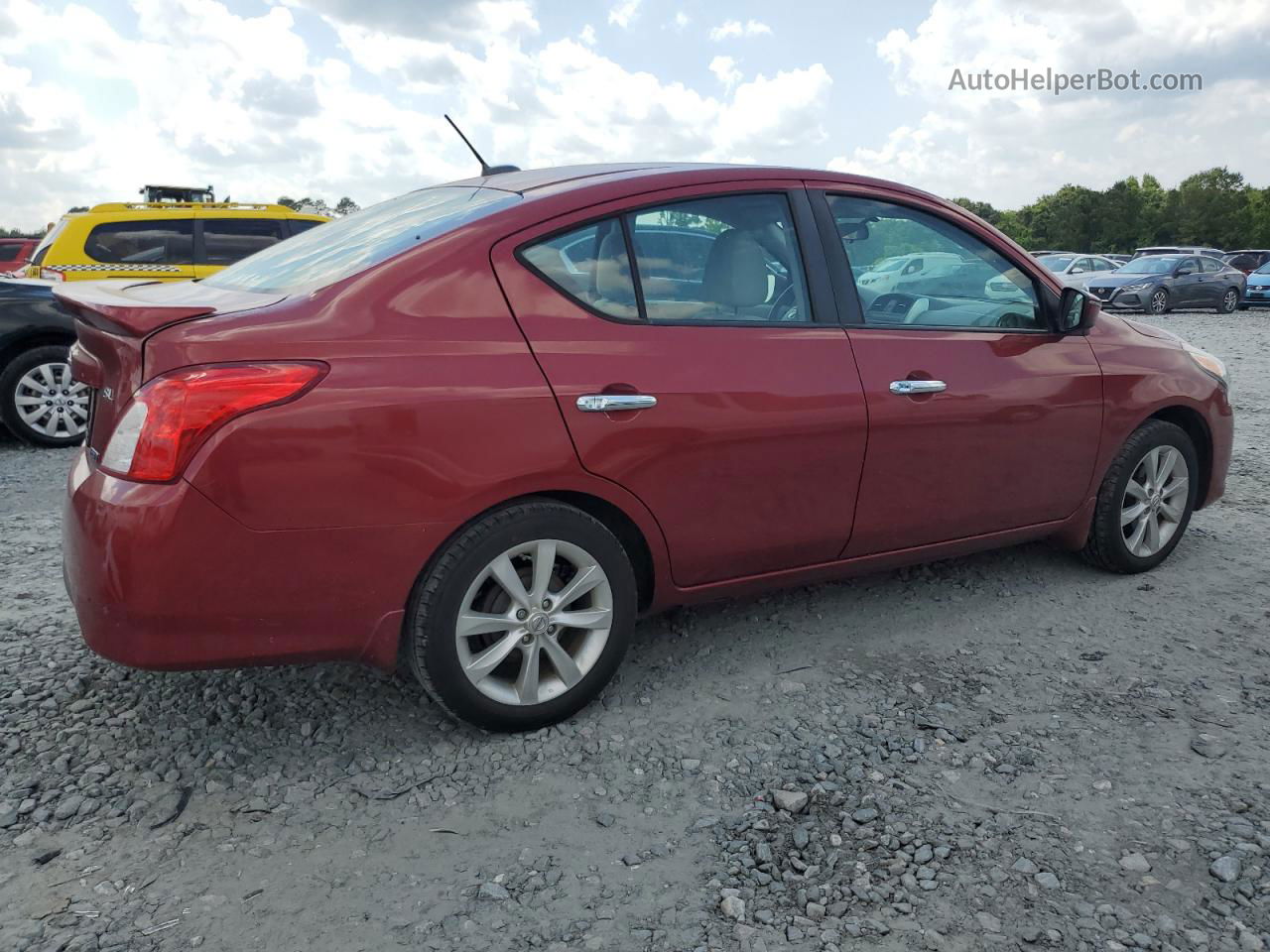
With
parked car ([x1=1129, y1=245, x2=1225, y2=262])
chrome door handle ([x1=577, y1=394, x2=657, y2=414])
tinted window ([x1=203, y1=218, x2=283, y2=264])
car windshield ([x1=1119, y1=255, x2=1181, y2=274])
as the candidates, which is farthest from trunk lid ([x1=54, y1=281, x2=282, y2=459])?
parked car ([x1=1129, y1=245, x2=1225, y2=262])

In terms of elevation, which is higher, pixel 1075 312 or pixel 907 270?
pixel 907 270

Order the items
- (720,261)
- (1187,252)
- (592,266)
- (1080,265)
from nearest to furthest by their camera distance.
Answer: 1. (592,266)
2. (720,261)
3. (1187,252)
4. (1080,265)

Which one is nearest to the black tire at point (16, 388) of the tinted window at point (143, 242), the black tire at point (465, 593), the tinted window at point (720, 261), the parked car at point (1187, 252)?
the tinted window at point (143, 242)

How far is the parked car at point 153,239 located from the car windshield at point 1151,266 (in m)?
19.6

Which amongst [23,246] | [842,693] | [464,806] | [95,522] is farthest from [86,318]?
[23,246]

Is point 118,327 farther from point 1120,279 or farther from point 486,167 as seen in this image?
point 1120,279

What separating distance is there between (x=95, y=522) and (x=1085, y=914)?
2.46m

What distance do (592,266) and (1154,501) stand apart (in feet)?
9.08

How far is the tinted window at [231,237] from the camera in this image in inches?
405

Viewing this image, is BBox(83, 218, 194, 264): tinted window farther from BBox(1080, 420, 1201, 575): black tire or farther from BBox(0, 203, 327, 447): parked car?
BBox(1080, 420, 1201, 575): black tire

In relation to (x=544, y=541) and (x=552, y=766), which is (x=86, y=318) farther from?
(x=552, y=766)

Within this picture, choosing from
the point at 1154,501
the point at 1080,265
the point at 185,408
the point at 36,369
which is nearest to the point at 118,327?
the point at 185,408

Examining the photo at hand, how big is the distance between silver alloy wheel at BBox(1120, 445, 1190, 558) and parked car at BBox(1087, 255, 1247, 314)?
1976cm

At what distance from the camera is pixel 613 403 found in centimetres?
296
